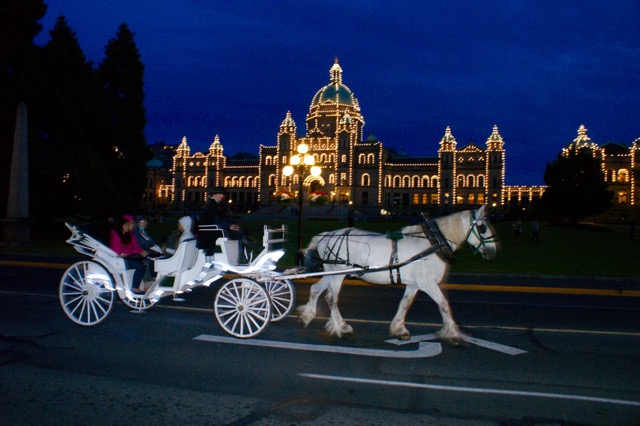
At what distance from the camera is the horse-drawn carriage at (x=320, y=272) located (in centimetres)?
705

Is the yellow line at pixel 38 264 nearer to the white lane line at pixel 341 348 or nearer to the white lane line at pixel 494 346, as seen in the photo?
the white lane line at pixel 341 348

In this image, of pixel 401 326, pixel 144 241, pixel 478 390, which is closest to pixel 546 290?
pixel 401 326

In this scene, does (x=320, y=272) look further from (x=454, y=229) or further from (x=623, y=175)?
(x=623, y=175)

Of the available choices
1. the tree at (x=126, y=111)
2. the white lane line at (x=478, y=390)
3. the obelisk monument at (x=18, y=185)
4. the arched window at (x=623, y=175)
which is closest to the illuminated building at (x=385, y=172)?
the arched window at (x=623, y=175)

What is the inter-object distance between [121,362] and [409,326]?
4376 millimetres

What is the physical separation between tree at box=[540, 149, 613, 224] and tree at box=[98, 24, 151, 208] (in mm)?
46804

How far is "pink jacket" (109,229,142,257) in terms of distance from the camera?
27.3 ft

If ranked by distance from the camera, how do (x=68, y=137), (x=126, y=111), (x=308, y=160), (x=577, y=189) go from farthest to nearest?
(x=577, y=189) → (x=126, y=111) → (x=68, y=137) → (x=308, y=160)

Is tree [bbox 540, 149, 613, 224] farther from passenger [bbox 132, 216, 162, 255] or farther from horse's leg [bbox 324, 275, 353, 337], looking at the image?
passenger [bbox 132, 216, 162, 255]

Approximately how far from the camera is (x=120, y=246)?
837 cm

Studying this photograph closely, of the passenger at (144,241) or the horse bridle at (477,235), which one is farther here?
the passenger at (144,241)

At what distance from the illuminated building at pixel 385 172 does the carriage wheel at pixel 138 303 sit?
278 ft

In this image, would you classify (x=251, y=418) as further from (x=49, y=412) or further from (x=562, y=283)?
(x=562, y=283)

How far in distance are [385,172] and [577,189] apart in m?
46.8
